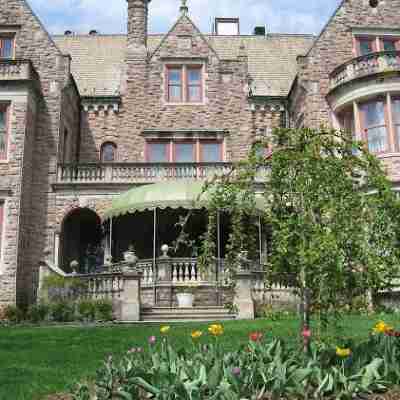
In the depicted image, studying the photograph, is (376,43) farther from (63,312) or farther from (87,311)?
(63,312)

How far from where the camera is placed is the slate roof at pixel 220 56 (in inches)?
1091

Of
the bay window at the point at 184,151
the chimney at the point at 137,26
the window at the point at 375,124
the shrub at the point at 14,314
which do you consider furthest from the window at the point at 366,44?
the shrub at the point at 14,314

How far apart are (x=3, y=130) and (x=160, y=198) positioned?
6707mm

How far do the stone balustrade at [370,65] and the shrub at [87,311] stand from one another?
12.4 metres

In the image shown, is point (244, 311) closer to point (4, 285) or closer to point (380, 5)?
point (4, 285)

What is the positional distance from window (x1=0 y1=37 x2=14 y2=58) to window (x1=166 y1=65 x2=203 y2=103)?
6.64 m

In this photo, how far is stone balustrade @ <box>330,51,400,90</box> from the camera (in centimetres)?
2186

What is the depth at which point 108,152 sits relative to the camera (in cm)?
2594

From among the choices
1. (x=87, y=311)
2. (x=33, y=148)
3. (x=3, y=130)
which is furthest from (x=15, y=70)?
(x=87, y=311)

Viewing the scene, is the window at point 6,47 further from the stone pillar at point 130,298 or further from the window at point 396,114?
the window at point 396,114

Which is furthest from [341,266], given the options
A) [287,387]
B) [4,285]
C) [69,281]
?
[4,285]

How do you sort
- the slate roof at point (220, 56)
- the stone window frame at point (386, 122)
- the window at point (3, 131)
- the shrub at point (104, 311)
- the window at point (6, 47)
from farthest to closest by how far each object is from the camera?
the slate roof at point (220, 56) < the window at point (6, 47) < the window at point (3, 131) < the stone window frame at point (386, 122) < the shrub at point (104, 311)

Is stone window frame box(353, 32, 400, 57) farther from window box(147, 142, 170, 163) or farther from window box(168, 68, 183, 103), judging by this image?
window box(147, 142, 170, 163)

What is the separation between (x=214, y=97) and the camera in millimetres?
26281
